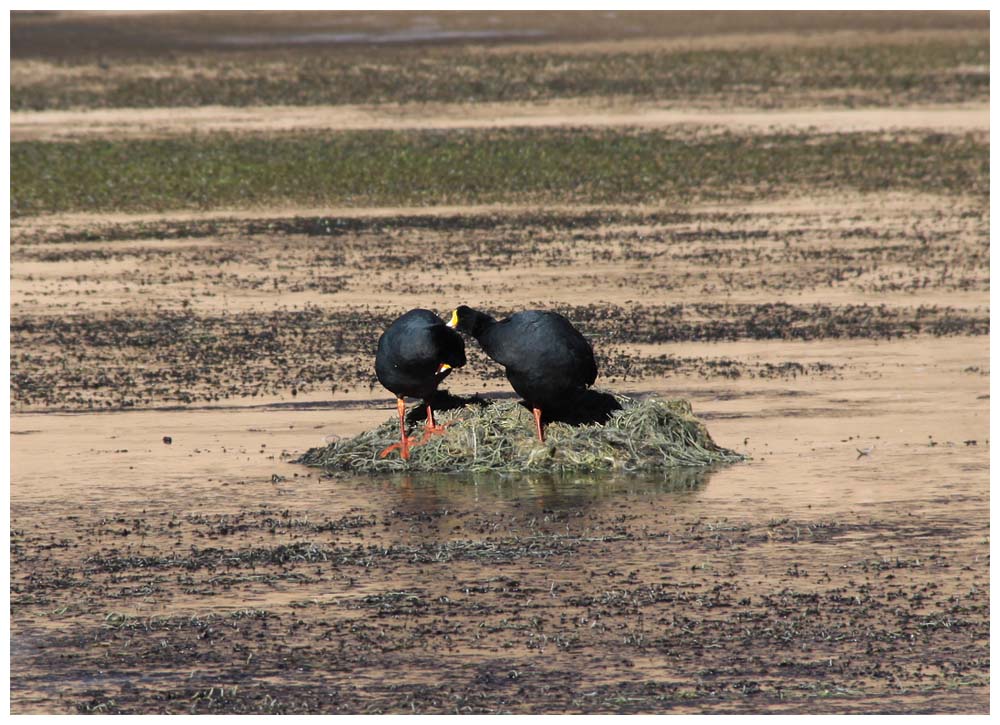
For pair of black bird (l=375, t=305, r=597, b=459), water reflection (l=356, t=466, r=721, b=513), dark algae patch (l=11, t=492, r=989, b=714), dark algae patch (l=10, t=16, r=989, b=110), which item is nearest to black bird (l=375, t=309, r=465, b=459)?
pair of black bird (l=375, t=305, r=597, b=459)

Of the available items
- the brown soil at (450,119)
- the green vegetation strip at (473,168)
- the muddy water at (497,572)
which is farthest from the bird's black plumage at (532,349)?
the brown soil at (450,119)

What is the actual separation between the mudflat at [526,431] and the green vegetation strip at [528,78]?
4.76 metres

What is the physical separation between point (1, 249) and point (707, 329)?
30.6ft

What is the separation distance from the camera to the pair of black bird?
14281 mm

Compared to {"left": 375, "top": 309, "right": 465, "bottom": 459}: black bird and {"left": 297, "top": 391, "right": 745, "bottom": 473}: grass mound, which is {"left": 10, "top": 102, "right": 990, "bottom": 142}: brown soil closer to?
{"left": 297, "top": 391, "right": 745, "bottom": 473}: grass mound

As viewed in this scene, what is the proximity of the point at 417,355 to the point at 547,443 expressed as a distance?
117 centimetres

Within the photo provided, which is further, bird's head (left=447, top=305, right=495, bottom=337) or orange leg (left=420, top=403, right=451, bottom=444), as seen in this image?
orange leg (left=420, top=403, right=451, bottom=444)

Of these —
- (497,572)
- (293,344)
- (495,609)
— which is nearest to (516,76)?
(293,344)

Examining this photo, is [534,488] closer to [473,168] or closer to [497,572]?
[497,572]

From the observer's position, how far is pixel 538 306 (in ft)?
72.4

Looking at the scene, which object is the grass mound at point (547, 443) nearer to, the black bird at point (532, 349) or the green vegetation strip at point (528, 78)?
the black bird at point (532, 349)

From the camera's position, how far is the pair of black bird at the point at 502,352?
1428 cm

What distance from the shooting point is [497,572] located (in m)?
12.1

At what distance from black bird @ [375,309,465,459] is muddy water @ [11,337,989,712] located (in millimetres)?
657
